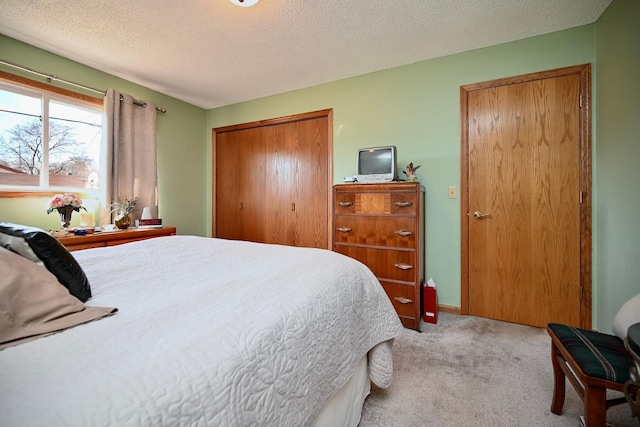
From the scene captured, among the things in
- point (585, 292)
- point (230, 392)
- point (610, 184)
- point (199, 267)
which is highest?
point (610, 184)

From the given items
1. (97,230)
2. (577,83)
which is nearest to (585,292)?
(577,83)

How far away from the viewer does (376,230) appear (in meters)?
2.46

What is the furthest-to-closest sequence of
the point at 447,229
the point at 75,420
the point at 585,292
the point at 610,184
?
the point at 447,229, the point at 585,292, the point at 610,184, the point at 75,420

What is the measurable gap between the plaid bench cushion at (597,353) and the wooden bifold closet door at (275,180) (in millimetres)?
2298

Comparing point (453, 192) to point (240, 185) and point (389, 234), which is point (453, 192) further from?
point (240, 185)

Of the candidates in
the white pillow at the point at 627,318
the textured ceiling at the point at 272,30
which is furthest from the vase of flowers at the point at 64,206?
the white pillow at the point at 627,318

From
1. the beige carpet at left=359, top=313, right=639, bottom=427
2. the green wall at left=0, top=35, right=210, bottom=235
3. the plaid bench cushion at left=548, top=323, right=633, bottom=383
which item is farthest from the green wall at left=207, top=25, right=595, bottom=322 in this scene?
the green wall at left=0, top=35, right=210, bottom=235

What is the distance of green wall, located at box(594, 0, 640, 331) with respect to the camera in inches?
66.4

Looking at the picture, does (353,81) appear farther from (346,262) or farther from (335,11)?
(346,262)

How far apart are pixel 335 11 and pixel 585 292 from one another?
3.00 meters

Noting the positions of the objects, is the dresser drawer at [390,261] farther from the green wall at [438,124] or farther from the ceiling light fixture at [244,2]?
the ceiling light fixture at [244,2]

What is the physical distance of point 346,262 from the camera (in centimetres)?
136

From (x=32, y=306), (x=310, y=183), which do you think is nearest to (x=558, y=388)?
(x=32, y=306)

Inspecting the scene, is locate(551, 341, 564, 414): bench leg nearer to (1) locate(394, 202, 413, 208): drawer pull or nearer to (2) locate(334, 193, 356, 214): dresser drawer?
(1) locate(394, 202, 413, 208): drawer pull
